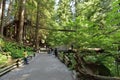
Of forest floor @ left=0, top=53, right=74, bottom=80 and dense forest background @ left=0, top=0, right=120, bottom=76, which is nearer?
dense forest background @ left=0, top=0, right=120, bottom=76

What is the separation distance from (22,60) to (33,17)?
40321 millimetres

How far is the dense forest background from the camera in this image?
12328 millimetres

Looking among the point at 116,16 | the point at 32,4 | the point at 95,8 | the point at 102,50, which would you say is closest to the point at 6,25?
the point at 32,4

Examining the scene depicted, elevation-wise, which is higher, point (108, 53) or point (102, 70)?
point (108, 53)

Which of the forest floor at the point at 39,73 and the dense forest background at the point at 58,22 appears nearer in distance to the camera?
the dense forest background at the point at 58,22

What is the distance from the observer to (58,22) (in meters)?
63.2

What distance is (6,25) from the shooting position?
47.1 meters

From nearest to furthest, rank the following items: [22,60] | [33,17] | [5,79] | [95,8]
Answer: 1. [5,79]
2. [95,8]
3. [22,60]
4. [33,17]

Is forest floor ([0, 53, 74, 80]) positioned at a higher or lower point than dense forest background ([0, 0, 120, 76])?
lower

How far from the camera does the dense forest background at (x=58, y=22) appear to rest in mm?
12328

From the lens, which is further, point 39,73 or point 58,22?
point 58,22

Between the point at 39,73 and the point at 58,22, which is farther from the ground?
the point at 58,22

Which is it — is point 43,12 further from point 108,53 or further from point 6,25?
point 108,53

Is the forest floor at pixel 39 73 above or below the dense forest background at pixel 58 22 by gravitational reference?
below
